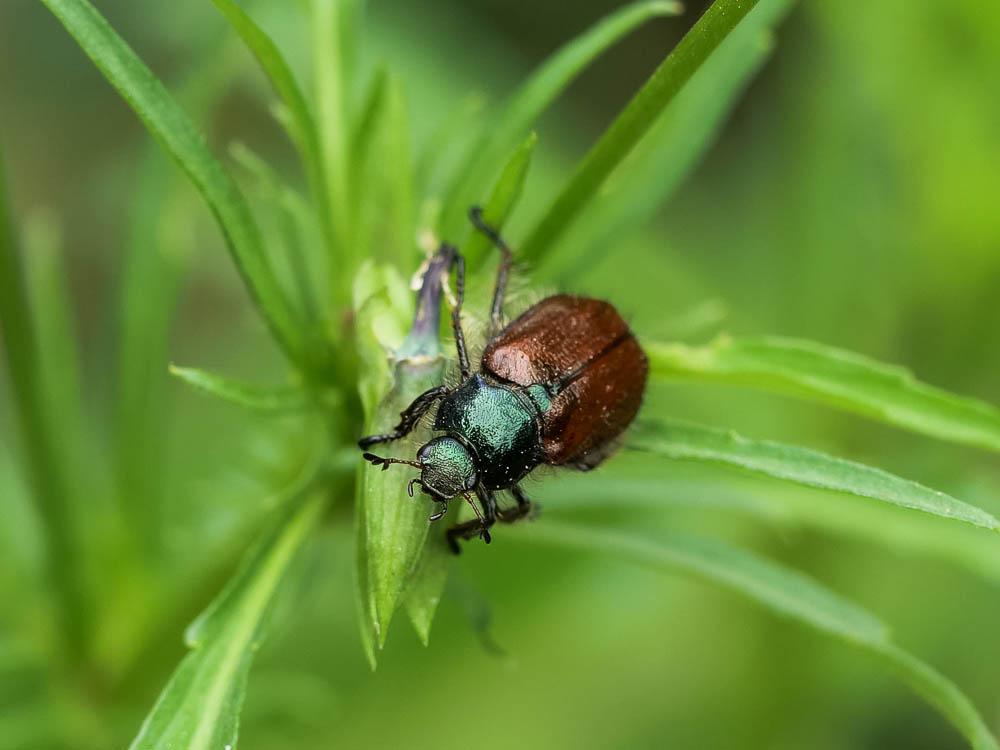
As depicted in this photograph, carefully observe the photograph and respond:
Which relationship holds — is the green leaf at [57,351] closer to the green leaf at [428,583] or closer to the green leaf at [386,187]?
the green leaf at [386,187]

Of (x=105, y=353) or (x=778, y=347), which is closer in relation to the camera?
(x=778, y=347)

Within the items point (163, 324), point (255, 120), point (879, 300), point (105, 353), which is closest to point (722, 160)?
point (879, 300)

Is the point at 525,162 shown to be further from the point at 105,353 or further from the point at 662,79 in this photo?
the point at 105,353

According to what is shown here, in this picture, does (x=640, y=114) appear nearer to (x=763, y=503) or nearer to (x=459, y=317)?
(x=459, y=317)

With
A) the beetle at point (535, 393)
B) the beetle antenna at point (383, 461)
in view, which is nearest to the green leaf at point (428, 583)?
the beetle antenna at point (383, 461)

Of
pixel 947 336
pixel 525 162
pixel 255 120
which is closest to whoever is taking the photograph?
pixel 525 162

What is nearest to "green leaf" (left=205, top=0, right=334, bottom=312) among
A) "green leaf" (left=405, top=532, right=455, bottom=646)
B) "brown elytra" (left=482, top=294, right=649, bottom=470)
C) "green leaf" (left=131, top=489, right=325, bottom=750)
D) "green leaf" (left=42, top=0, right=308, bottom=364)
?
"green leaf" (left=42, top=0, right=308, bottom=364)

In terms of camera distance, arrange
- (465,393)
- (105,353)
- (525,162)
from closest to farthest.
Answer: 1. (525,162)
2. (465,393)
3. (105,353)
